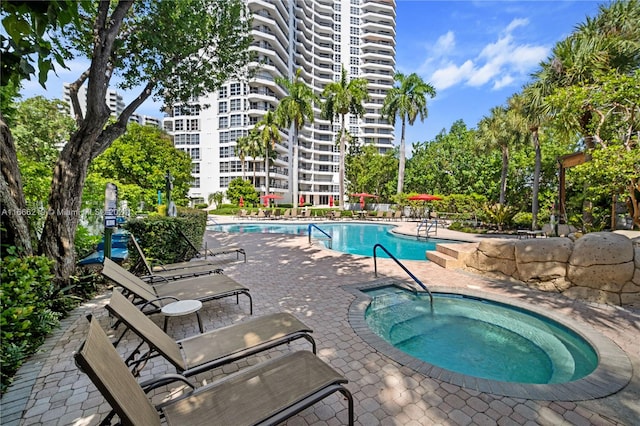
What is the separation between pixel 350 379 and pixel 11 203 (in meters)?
5.84

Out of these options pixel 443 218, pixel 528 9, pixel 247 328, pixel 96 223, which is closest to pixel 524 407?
pixel 247 328

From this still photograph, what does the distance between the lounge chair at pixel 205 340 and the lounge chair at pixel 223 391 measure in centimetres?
40

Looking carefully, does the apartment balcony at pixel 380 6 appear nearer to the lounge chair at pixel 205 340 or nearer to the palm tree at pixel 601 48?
the palm tree at pixel 601 48

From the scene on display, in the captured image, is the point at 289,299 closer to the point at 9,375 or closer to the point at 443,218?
the point at 9,375

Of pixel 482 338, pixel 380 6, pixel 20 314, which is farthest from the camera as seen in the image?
pixel 380 6

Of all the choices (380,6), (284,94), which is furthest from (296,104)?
(380,6)

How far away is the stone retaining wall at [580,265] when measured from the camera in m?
5.54

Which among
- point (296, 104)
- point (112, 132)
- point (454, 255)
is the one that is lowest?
point (454, 255)

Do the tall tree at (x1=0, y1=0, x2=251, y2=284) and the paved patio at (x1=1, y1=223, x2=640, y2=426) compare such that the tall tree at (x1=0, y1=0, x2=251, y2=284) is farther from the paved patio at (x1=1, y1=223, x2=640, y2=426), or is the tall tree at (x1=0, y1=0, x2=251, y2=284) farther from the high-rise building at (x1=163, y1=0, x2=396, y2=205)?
the high-rise building at (x1=163, y1=0, x2=396, y2=205)

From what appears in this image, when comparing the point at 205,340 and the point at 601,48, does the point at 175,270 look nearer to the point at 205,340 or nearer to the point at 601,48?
the point at 205,340

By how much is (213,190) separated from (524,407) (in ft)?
154

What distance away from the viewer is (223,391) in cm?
231

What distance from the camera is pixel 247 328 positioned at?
3465 millimetres

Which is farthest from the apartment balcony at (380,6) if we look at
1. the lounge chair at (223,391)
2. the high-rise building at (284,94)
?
the lounge chair at (223,391)
